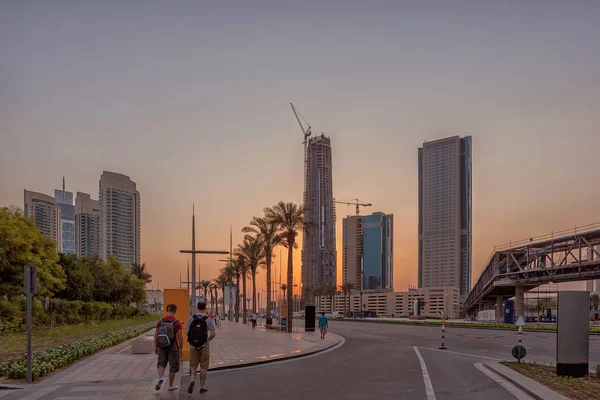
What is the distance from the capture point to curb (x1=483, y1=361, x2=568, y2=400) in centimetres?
1045

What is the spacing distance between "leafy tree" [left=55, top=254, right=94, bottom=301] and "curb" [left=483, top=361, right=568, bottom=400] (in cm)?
4463

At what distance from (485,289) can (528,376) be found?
6039 centimetres

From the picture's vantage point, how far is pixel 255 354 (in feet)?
64.1

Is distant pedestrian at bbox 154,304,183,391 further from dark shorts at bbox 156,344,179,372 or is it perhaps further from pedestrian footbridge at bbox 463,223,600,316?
pedestrian footbridge at bbox 463,223,600,316

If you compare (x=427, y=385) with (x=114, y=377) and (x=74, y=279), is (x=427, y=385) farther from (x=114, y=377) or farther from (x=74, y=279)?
(x=74, y=279)

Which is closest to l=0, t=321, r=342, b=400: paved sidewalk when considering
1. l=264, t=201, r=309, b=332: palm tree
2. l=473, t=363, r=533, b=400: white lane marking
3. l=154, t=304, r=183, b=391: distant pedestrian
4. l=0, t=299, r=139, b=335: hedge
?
l=154, t=304, r=183, b=391: distant pedestrian

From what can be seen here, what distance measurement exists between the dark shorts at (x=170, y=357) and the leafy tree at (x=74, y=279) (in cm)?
4349

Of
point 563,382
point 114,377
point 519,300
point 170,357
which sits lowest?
point 519,300

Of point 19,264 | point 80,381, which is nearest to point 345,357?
point 80,381

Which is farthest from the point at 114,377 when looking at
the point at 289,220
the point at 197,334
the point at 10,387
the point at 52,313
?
the point at 52,313

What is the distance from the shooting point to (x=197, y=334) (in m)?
10.8

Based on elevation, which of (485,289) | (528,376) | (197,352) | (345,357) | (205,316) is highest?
(205,316)

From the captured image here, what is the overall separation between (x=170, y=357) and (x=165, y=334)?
505 mm

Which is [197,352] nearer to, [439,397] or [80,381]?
[80,381]
